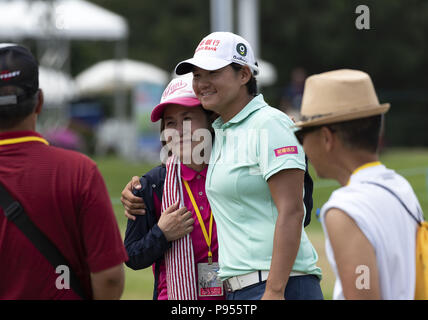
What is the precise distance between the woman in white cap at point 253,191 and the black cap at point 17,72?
919mm

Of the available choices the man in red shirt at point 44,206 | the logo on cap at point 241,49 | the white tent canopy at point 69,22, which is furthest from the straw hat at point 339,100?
the white tent canopy at point 69,22

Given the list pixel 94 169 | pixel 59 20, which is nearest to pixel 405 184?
pixel 94 169

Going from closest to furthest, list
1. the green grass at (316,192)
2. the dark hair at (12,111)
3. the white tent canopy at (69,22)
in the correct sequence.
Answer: the dark hair at (12,111) → the green grass at (316,192) → the white tent canopy at (69,22)

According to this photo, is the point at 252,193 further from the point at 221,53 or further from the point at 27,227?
the point at 27,227

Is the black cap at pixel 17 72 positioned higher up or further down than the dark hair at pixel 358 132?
higher up

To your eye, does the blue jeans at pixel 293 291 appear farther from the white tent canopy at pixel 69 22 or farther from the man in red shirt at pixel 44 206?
the white tent canopy at pixel 69 22

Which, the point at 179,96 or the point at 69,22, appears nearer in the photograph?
the point at 179,96

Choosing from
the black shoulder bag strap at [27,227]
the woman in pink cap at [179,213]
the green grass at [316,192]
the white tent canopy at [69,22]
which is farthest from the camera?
the white tent canopy at [69,22]

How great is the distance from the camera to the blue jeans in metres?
3.78

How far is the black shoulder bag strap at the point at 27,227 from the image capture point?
124 inches

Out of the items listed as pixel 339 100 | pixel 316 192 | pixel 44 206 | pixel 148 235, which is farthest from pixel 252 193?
pixel 316 192

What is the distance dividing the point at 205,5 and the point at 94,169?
141 feet

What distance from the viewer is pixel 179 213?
161 inches

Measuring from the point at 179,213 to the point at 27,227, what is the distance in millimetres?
1078
